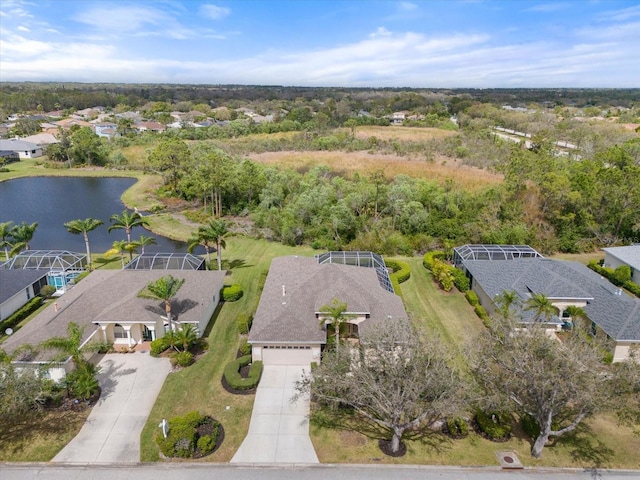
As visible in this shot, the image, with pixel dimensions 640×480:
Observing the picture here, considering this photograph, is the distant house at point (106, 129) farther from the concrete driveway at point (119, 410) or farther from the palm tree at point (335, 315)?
the palm tree at point (335, 315)

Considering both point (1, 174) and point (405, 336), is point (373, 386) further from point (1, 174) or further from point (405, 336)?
point (1, 174)

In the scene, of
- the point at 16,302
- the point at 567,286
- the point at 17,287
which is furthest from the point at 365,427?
the point at 17,287

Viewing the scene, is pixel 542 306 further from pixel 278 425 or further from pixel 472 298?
pixel 278 425

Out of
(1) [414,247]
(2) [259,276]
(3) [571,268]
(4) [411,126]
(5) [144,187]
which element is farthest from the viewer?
(4) [411,126]

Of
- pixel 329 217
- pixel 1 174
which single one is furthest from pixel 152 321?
pixel 1 174

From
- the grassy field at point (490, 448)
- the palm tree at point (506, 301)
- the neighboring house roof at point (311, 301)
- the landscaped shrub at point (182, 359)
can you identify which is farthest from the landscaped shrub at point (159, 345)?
the palm tree at point (506, 301)

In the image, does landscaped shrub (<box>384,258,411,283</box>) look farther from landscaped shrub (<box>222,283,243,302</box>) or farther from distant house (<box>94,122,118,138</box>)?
distant house (<box>94,122,118,138</box>)
